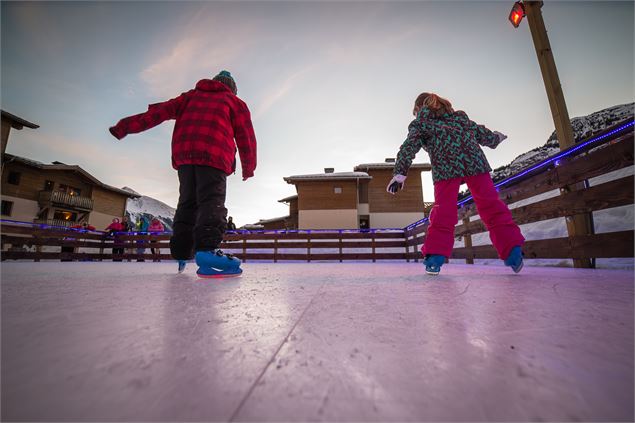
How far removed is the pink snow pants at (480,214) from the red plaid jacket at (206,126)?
1.71 m

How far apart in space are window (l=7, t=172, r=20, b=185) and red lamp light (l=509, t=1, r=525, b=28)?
25.7 meters

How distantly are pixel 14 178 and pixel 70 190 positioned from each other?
3.00 meters

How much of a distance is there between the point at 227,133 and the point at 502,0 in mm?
8081

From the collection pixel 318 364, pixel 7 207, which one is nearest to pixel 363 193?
pixel 318 364

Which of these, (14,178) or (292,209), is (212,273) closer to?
(292,209)

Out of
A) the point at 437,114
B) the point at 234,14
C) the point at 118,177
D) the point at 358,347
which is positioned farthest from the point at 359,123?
the point at 118,177

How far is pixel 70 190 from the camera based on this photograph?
744 inches

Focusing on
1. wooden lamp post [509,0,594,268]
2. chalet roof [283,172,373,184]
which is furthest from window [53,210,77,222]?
wooden lamp post [509,0,594,268]

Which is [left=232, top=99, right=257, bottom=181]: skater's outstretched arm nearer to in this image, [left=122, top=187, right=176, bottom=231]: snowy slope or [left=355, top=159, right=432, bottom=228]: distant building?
[left=355, top=159, right=432, bottom=228]: distant building

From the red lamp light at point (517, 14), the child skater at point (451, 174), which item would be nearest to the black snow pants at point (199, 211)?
the child skater at point (451, 174)

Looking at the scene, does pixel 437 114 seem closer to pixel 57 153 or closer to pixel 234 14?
pixel 234 14

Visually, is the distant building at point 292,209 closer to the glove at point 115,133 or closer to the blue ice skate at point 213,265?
the glove at point 115,133

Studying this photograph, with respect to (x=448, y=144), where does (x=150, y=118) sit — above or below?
above

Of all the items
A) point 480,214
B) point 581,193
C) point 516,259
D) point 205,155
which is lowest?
point 516,259
